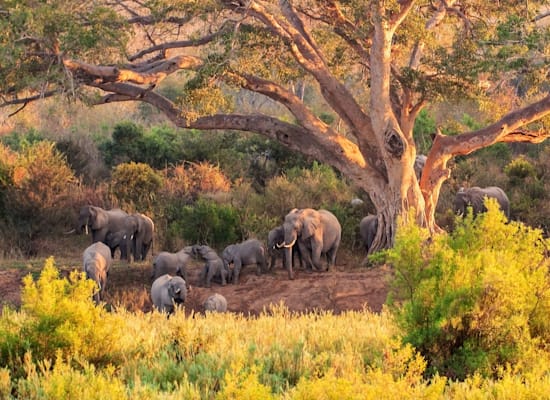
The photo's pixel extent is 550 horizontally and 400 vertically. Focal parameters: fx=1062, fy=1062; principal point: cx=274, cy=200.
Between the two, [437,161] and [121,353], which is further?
[437,161]

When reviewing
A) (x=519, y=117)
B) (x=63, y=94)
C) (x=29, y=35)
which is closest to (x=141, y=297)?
(x=63, y=94)

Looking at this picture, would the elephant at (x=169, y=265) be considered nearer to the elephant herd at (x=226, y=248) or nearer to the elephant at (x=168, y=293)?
the elephant herd at (x=226, y=248)

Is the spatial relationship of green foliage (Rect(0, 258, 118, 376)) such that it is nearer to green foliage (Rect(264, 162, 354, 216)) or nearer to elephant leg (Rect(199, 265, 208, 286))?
elephant leg (Rect(199, 265, 208, 286))

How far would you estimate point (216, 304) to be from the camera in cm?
A: 1549

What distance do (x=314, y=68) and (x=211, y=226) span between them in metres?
4.36

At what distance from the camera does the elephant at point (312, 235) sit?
18.9 meters

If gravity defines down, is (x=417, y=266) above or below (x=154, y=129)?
below

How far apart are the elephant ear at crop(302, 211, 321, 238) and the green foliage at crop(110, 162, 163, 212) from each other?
5.42 meters

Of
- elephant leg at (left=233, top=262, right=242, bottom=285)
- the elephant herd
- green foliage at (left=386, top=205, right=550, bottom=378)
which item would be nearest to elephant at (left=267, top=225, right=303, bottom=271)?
the elephant herd

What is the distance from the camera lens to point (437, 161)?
19.7 metres

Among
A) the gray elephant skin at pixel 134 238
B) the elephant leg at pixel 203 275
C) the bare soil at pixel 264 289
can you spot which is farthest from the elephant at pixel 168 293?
the gray elephant skin at pixel 134 238

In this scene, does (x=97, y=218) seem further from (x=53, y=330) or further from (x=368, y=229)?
(x=53, y=330)

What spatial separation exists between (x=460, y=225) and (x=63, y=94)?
28.5 feet

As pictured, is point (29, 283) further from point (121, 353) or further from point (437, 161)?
point (437, 161)
